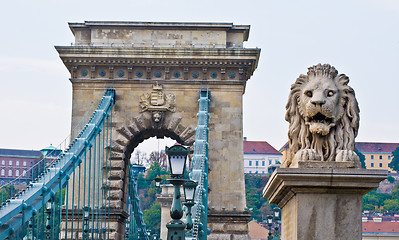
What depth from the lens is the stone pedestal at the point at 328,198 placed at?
9.02 meters

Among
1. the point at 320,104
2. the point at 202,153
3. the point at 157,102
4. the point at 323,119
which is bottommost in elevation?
the point at 323,119

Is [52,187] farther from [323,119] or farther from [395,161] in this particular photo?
[395,161]

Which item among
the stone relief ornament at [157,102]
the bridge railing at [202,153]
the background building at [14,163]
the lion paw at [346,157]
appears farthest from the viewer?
the background building at [14,163]

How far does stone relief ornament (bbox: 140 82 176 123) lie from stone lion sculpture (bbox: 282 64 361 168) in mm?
25842

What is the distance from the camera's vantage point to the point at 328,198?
30.2 feet

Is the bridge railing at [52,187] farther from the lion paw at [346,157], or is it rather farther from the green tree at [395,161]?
the green tree at [395,161]

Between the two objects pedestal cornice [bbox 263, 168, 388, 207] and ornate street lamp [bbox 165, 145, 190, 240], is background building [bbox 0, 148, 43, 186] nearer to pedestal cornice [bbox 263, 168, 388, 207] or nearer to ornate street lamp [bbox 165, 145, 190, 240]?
ornate street lamp [bbox 165, 145, 190, 240]

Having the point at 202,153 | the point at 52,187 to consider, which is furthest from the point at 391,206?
the point at 52,187

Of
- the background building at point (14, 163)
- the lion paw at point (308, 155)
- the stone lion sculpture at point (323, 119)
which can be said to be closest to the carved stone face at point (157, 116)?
the stone lion sculpture at point (323, 119)

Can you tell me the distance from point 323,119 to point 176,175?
499 centimetres

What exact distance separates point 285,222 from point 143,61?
2586cm

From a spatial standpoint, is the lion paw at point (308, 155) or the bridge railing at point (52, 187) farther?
the bridge railing at point (52, 187)

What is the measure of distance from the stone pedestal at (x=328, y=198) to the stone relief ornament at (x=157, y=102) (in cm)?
2645

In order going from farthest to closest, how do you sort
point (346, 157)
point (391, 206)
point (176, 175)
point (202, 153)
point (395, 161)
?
point (395, 161) < point (391, 206) < point (202, 153) < point (176, 175) < point (346, 157)
